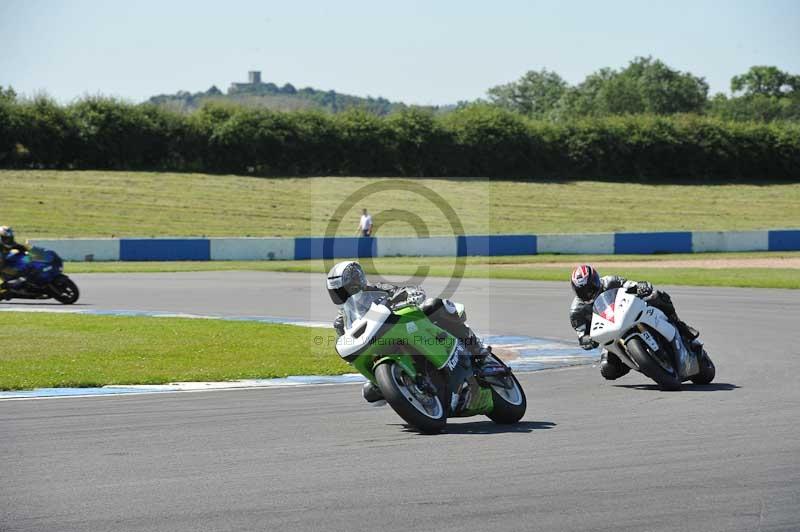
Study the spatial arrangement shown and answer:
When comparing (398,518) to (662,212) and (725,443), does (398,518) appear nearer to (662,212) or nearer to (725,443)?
(725,443)

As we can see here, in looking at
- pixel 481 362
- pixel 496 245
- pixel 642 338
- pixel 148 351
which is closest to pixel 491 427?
pixel 481 362

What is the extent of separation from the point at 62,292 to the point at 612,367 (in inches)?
515

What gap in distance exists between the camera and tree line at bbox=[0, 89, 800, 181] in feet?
187

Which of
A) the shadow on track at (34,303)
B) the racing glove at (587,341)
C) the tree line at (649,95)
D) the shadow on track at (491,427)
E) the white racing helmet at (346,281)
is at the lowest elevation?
the shadow on track at (34,303)

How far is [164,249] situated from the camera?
36531mm

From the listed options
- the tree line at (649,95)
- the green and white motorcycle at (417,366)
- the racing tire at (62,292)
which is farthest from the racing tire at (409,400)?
the tree line at (649,95)

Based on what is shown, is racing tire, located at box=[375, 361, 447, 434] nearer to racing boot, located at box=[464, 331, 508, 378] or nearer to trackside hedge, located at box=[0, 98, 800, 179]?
racing boot, located at box=[464, 331, 508, 378]

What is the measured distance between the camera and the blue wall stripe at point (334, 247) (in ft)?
122

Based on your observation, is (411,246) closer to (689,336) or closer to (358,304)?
(689,336)

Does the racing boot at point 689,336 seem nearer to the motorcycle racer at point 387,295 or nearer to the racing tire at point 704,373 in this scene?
the racing tire at point 704,373

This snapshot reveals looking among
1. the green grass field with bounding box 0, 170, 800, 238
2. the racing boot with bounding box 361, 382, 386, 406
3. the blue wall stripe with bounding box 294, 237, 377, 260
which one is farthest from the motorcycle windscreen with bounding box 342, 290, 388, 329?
the green grass field with bounding box 0, 170, 800, 238

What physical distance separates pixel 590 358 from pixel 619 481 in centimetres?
761

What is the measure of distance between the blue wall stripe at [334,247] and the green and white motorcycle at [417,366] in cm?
2798

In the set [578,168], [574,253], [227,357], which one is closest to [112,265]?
[574,253]
